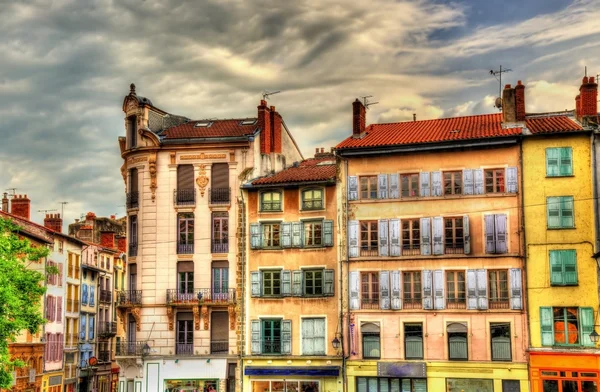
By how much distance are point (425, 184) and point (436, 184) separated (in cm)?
57

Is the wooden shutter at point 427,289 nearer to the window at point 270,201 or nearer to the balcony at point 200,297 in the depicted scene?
the window at point 270,201

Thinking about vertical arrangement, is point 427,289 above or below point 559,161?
below

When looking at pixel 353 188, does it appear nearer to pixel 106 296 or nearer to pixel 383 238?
pixel 383 238

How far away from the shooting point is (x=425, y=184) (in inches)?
1735

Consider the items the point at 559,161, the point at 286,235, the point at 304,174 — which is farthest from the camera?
the point at 304,174

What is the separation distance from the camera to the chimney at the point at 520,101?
43.8 metres

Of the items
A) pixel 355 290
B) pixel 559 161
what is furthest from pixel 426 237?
pixel 559 161

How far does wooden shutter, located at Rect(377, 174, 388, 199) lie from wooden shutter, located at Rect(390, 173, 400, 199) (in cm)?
32

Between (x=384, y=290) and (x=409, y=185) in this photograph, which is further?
(x=409, y=185)

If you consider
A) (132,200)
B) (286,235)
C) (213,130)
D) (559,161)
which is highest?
(213,130)

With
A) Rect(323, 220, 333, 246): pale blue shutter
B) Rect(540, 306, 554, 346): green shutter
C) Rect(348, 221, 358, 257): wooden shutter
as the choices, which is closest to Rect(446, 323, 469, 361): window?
Rect(540, 306, 554, 346): green shutter

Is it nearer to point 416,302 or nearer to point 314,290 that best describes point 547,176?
point 416,302

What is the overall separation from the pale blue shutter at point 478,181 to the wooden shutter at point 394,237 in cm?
434

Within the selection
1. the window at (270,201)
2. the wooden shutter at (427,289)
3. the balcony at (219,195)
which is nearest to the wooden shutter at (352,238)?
the wooden shutter at (427,289)
